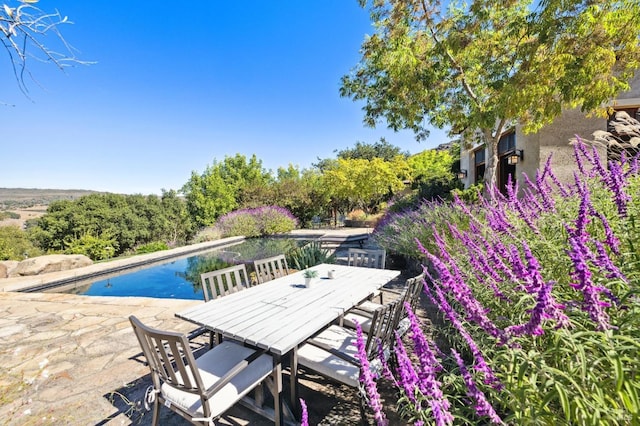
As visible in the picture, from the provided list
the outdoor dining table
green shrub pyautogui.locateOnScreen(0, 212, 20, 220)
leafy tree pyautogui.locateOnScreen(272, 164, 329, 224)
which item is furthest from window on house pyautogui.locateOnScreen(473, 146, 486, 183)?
green shrub pyautogui.locateOnScreen(0, 212, 20, 220)

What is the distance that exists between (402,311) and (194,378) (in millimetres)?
1475

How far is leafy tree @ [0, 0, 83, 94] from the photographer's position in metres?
1.52

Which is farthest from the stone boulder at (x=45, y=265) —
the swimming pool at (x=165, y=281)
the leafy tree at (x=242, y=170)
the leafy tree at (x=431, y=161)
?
the leafy tree at (x=431, y=161)

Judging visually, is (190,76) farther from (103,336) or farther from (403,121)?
(103,336)

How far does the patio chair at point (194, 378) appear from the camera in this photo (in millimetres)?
1601

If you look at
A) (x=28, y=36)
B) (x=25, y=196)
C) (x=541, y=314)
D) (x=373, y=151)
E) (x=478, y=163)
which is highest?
(x=373, y=151)

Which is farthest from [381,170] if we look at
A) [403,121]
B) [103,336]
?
[103,336]

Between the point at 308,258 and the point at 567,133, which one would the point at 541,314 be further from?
the point at 567,133

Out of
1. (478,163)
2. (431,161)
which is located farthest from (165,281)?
(431,161)

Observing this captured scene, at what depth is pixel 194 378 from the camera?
162 centimetres

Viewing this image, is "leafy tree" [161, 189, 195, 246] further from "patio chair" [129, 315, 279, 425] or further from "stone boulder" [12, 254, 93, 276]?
"patio chair" [129, 315, 279, 425]

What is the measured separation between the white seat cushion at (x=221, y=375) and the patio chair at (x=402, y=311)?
81 centimetres

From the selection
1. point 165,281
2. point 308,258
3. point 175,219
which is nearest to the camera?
point 308,258

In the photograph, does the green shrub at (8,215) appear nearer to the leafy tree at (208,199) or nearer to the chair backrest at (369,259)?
the leafy tree at (208,199)
